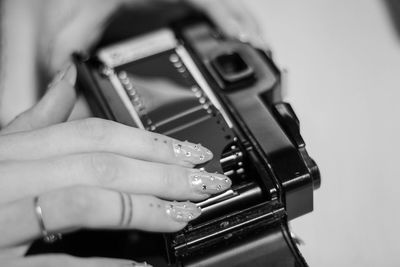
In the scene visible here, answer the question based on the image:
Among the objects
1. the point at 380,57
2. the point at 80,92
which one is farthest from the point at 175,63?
the point at 380,57

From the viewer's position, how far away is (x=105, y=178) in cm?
60

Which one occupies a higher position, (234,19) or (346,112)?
(234,19)

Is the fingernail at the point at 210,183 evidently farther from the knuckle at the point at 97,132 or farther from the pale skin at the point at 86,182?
the knuckle at the point at 97,132

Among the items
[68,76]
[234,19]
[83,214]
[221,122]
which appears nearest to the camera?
[83,214]

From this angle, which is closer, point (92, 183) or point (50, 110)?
point (92, 183)

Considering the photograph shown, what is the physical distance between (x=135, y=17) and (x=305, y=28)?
15.1 inches

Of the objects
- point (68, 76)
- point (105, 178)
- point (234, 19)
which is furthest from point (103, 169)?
point (234, 19)

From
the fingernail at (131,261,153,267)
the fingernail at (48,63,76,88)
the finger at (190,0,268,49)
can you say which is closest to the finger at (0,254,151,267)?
the fingernail at (131,261,153,267)

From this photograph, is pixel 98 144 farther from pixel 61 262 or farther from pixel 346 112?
pixel 346 112

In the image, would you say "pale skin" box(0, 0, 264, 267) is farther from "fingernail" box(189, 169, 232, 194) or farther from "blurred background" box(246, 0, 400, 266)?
"blurred background" box(246, 0, 400, 266)

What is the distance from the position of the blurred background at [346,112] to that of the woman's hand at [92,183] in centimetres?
27

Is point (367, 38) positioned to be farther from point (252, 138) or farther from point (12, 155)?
point (12, 155)

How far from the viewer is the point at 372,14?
43.4 inches

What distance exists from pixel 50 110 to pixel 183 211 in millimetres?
272
